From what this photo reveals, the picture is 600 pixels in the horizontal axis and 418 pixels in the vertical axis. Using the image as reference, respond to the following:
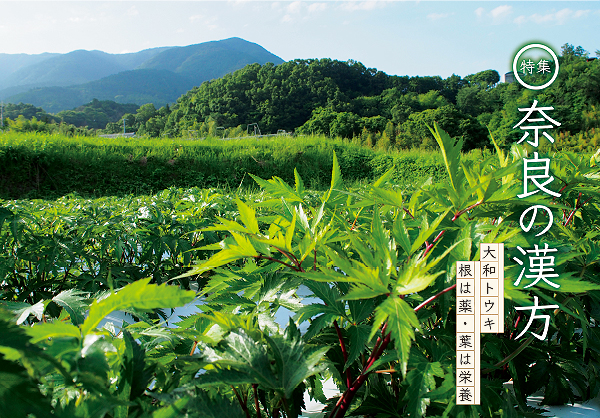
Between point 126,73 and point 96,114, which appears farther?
point 126,73

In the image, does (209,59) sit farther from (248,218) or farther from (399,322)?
(399,322)

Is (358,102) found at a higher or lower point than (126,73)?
lower

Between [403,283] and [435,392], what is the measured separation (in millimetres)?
204

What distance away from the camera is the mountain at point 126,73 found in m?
122

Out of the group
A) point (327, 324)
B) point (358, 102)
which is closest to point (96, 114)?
point (358, 102)

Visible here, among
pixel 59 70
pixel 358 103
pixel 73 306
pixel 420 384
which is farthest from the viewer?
pixel 59 70

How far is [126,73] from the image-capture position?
483ft

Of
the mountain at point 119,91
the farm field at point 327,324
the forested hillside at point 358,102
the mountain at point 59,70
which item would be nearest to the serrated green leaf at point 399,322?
the farm field at point 327,324

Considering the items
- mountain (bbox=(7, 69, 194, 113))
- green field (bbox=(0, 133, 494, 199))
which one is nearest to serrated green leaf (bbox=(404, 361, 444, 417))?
green field (bbox=(0, 133, 494, 199))

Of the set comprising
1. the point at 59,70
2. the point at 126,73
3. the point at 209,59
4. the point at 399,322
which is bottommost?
the point at 399,322

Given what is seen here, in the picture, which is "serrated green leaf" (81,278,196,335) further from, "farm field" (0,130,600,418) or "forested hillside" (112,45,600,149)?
"forested hillside" (112,45,600,149)

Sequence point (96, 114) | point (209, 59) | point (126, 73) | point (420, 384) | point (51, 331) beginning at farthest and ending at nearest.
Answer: point (209, 59), point (126, 73), point (96, 114), point (420, 384), point (51, 331)

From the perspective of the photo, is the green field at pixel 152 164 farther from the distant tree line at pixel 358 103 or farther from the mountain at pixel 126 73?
the mountain at pixel 126 73

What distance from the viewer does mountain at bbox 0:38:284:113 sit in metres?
122
